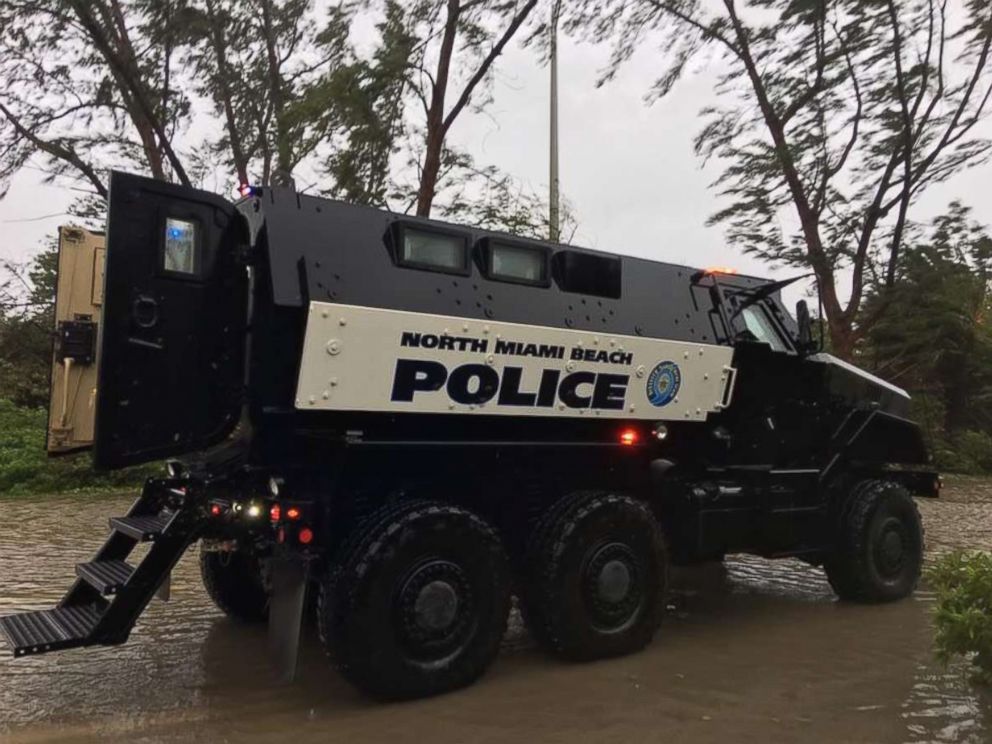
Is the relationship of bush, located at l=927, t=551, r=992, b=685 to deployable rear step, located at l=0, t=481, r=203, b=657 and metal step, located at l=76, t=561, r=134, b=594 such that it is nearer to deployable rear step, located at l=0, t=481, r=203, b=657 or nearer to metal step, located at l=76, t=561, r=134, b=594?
deployable rear step, located at l=0, t=481, r=203, b=657

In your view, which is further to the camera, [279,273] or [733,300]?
[733,300]

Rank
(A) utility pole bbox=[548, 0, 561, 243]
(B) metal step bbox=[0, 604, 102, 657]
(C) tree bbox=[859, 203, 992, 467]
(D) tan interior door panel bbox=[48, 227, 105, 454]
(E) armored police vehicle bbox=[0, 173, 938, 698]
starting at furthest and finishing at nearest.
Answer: (C) tree bbox=[859, 203, 992, 467] < (A) utility pole bbox=[548, 0, 561, 243] < (D) tan interior door panel bbox=[48, 227, 105, 454] < (E) armored police vehicle bbox=[0, 173, 938, 698] < (B) metal step bbox=[0, 604, 102, 657]

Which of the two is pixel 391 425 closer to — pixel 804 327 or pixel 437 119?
pixel 804 327

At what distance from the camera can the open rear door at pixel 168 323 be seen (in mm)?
4105

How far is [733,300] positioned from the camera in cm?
636

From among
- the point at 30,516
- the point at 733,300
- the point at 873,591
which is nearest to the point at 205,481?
the point at 733,300

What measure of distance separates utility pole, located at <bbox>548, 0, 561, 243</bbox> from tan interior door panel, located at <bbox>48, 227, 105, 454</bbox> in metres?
9.31

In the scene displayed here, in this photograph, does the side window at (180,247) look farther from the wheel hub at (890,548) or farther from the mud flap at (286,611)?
the wheel hub at (890,548)

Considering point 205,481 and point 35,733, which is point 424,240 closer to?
point 205,481

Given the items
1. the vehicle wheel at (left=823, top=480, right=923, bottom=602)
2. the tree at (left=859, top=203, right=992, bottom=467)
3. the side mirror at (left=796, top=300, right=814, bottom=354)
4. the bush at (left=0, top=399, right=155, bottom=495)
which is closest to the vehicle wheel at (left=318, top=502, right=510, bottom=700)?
the side mirror at (left=796, top=300, right=814, bottom=354)

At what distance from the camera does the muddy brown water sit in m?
4.15

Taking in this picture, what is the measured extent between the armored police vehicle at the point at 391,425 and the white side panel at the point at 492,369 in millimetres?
13

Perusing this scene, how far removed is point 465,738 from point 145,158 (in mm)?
14191

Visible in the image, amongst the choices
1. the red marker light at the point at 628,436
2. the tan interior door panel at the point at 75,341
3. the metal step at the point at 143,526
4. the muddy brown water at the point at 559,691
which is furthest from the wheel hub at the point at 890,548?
the tan interior door panel at the point at 75,341
